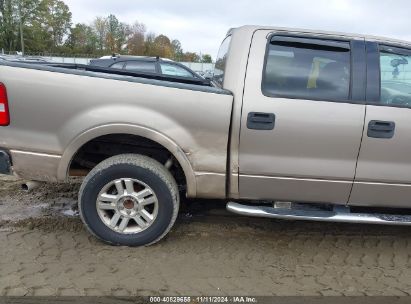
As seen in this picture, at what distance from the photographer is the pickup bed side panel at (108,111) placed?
3.59m

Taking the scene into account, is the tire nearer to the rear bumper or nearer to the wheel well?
the wheel well

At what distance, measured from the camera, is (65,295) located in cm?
316

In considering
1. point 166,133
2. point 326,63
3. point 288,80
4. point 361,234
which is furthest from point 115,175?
point 361,234

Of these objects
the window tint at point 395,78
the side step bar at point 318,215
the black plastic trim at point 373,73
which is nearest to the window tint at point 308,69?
the black plastic trim at point 373,73

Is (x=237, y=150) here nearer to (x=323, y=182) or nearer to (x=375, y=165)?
(x=323, y=182)

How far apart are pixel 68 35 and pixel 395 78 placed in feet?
288

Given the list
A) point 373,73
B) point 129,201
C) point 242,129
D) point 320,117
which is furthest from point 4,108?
point 373,73

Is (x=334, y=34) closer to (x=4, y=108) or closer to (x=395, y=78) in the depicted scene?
(x=395, y=78)

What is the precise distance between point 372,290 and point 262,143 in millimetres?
1350

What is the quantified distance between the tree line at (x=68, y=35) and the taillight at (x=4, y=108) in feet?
227

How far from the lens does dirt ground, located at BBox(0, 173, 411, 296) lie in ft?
10.9

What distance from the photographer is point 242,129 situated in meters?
3.63

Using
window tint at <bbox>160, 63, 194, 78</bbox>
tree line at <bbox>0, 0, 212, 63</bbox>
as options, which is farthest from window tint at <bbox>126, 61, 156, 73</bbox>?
tree line at <bbox>0, 0, 212, 63</bbox>

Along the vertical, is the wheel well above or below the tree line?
below
